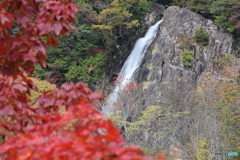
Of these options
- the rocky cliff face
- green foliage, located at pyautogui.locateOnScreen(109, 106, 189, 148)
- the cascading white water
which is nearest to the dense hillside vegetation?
green foliage, located at pyautogui.locateOnScreen(109, 106, 189, 148)

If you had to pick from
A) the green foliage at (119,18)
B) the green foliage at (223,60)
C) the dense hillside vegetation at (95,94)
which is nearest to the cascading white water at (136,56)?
the dense hillside vegetation at (95,94)

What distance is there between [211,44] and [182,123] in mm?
7569

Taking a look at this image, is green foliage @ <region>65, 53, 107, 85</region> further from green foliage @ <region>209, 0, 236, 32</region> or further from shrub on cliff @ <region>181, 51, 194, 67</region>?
green foliage @ <region>209, 0, 236, 32</region>

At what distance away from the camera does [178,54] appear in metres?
14.6

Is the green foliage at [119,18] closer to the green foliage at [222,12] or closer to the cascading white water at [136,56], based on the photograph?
the cascading white water at [136,56]

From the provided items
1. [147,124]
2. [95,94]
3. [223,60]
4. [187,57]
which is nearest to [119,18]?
[187,57]

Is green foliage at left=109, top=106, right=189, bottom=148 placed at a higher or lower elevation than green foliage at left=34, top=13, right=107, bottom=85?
lower

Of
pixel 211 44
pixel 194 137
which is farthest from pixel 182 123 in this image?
pixel 211 44

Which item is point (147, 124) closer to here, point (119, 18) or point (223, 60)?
point (223, 60)

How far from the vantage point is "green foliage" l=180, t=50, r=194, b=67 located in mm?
13959

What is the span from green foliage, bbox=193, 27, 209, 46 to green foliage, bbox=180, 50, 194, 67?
1196 mm

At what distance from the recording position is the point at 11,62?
1996mm

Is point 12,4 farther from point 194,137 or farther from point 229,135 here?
point 229,135

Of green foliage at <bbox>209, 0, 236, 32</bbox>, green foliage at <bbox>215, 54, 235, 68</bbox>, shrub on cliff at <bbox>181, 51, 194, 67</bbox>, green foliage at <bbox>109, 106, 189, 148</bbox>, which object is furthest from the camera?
green foliage at <bbox>209, 0, 236, 32</bbox>
